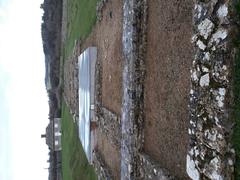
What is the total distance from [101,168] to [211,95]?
7751 millimetres

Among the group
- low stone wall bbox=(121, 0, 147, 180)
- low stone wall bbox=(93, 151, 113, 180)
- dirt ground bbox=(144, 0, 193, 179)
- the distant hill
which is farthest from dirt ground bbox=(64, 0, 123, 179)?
the distant hill

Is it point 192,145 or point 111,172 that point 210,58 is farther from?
point 111,172

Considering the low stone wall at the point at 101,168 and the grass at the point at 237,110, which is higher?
the grass at the point at 237,110

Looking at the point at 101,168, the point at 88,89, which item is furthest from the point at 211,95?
the point at 88,89

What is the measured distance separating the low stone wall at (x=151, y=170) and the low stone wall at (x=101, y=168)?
10.2 feet

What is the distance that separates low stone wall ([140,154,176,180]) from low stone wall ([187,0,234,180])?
145 centimetres

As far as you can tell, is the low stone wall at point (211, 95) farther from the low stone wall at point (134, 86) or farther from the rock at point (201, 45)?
the low stone wall at point (134, 86)

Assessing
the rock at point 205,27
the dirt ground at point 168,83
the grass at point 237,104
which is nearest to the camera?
the grass at point 237,104

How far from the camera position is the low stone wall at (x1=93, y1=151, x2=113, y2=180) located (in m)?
10.4

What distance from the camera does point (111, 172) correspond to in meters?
10.2

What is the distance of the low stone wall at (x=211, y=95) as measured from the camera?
3781mm

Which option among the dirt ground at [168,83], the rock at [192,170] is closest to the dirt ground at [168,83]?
the dirt ground at [168,83]

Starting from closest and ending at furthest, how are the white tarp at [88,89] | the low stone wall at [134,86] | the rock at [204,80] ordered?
the rock at [204,80], the low stone wall at [134,86], the white tarp at [88,89]

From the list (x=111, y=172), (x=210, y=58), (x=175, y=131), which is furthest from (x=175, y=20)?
(x=111, y=172)
